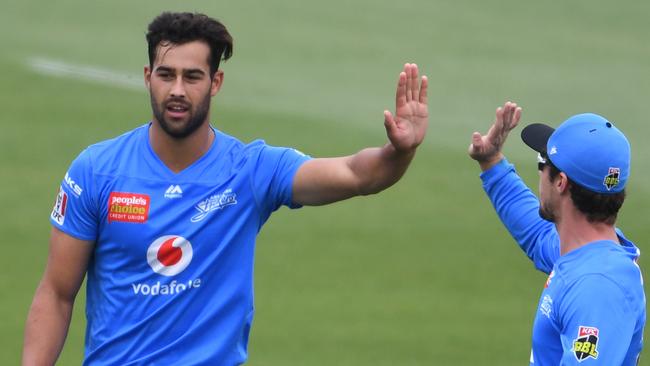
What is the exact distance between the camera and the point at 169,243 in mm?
6188

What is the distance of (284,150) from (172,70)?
63 cm

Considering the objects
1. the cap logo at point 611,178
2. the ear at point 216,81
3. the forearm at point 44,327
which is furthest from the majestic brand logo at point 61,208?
the cap logo at point 611,178

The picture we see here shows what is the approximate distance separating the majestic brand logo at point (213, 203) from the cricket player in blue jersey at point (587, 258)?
1403mm

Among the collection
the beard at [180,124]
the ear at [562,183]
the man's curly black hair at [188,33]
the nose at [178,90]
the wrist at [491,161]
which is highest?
the man's curly black hair at [188,33]

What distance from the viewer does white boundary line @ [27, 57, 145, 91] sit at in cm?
1661

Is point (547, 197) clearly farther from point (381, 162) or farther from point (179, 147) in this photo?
point (179, 147)

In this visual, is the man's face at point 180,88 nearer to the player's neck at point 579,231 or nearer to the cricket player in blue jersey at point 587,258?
the cricket player in blue jersey at point 587,258

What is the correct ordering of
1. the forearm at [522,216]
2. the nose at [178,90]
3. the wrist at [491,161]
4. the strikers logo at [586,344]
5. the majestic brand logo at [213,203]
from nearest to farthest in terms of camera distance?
the strikers logo at [586,344] < the nose at [178,90] < the majestic brand logo at [213,203] < the forearm at [522,216] < the wrist at [491,161]

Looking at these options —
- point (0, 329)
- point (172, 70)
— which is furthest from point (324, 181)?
point (0, 329)

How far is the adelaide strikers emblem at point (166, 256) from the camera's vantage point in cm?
618

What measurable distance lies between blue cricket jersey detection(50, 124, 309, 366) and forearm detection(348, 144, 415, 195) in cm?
38

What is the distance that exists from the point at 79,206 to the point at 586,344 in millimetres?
2350

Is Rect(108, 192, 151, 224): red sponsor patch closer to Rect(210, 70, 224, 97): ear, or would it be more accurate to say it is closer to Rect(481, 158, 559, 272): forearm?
Rect(210, 70, 224, 97): ear

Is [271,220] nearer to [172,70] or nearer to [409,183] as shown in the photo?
[409,183]
